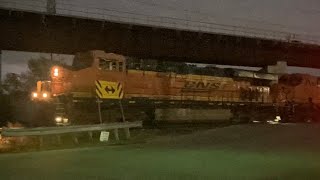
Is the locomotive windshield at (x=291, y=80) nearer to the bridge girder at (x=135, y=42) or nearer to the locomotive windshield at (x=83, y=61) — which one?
the bridge girder at (x=135, y=42)

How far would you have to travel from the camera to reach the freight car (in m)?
25.4

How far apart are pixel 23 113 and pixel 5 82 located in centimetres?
4991

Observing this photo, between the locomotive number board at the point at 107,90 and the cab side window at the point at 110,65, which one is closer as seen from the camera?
the locomotive number board at the point at 107,90

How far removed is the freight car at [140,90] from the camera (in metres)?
25.4

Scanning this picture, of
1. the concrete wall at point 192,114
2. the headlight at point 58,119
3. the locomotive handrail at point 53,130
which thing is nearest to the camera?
the locomotive handrail at point 53,130

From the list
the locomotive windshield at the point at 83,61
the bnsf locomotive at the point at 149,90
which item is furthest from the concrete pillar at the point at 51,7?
the locomotive windshield at the point at 83,61

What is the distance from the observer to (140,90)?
31.1 metres

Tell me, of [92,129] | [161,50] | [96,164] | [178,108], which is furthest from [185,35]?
[96,164]

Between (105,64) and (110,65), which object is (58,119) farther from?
(110,65)

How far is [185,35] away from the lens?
47688mm

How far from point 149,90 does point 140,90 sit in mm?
912

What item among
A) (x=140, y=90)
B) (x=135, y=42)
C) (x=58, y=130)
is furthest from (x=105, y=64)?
(x=135, y=42)

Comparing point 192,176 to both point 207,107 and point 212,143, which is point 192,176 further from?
point 207,107

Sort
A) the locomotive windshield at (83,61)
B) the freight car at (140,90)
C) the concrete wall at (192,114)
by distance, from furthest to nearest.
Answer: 1. the concrete wall at (192,114)
2. the locomotive windshield at (83,61)
3. the freight car at (140,90)
